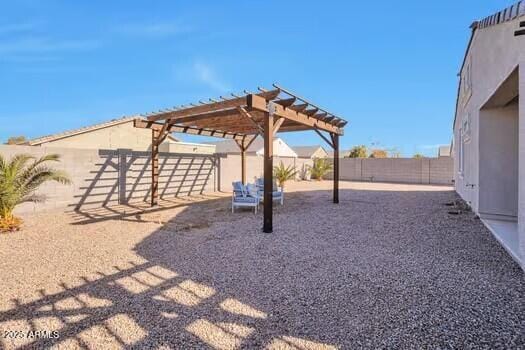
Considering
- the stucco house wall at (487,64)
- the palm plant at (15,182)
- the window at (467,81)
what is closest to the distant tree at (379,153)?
the window at (467,81)

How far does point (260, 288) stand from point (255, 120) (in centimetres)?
644

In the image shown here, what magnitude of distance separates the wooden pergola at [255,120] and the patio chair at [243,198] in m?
1.97

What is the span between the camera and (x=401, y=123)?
33.1 metres

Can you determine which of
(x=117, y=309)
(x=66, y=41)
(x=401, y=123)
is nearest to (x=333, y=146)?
(x=117, y=309)

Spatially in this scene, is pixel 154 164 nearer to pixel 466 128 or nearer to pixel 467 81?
pixel 466 128

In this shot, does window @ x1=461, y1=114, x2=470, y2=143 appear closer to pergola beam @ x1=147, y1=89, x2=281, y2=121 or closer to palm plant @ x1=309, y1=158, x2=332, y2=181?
pergola beam @ x1=147, y1=89, x2=281, y2=121

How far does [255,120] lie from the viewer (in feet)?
28.7

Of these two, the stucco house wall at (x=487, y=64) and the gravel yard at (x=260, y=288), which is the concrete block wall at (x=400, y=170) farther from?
the gravel yard at (x=260, y=288)

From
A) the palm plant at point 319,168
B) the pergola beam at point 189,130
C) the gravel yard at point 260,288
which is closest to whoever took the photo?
the gravel yard at point 260,288

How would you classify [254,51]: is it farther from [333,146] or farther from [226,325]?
[226,325]

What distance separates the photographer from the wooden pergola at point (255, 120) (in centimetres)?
581

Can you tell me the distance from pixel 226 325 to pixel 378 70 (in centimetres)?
1674

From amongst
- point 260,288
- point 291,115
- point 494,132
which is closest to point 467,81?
point 494,132

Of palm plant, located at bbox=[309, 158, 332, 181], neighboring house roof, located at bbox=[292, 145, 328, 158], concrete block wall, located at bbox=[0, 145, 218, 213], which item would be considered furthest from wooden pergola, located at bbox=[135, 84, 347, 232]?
neighboring house roof, located at bbox=[292, 145, 328, 158]
